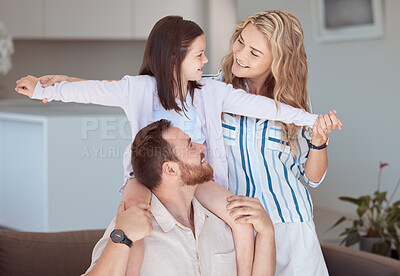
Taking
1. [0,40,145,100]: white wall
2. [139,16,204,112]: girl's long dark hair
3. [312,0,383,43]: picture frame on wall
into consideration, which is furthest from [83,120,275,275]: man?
[0,40,145,100]: white wall

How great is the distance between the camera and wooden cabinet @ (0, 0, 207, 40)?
5.48 m

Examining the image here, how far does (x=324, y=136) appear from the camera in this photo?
1.81m

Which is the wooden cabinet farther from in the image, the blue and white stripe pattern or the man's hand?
the man's hand

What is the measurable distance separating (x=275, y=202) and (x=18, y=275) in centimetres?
90

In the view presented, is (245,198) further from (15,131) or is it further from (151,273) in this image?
(15,131)

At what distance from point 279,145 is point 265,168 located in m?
0.08

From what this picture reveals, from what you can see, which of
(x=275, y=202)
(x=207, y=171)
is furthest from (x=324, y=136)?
(x=207, y=171)

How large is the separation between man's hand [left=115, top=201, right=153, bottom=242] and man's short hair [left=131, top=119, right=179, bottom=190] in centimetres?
11

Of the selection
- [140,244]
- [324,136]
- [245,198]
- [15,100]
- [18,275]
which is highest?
[15,100]

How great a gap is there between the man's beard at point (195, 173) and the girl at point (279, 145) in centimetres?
21

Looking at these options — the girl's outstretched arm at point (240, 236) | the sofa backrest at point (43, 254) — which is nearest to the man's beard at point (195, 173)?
the girl's outstretched arm at point (240, 236)


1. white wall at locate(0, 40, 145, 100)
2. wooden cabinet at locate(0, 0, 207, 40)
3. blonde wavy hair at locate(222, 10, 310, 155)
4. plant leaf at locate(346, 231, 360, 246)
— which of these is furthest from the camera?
white wall at locate(0, 40, 145, 100)

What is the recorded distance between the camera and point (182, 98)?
1.79m

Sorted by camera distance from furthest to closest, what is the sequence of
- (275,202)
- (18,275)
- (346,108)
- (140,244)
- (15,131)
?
(346,108) → (15,131) → (18,275) → (275,202) → (140,244)
